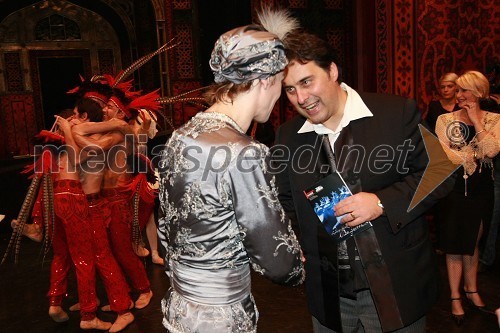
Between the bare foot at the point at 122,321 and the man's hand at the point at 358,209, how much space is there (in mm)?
2401

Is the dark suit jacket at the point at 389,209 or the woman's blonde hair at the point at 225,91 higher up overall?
the woman's blonde hair at the point at 225,91

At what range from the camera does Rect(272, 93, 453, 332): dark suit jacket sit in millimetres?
1778

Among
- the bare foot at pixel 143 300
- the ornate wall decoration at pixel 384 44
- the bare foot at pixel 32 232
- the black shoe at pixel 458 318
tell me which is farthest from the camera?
the ornate wall decoration at pixel 384 44

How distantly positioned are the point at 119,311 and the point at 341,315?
7.13 feet

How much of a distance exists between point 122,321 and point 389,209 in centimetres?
251

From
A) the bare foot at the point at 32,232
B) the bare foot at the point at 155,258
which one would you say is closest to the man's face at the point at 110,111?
the bare foot at the point at 32,232

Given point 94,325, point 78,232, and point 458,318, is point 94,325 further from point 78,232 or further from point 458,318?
point 458,318

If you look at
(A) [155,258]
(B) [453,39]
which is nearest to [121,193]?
(A) [155,258]

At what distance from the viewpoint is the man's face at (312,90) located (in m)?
1.83

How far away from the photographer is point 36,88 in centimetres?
1202

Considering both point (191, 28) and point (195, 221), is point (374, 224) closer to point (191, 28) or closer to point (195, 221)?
point (195, 221)

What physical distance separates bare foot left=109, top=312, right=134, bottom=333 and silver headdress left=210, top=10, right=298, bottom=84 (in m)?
2.60

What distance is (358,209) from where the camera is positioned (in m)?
1.70

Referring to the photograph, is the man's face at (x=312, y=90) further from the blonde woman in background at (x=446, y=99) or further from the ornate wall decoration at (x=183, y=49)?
the ornate wall decoration at (x=183, y=49)
